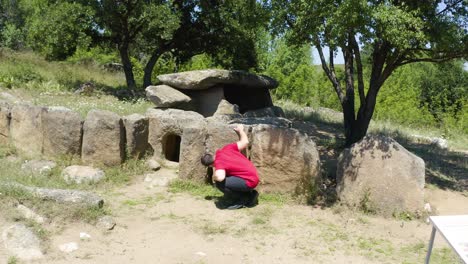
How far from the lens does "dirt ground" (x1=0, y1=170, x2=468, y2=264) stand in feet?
16.2

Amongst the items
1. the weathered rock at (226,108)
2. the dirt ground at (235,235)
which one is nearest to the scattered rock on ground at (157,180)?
the dirt ground at (235,235)

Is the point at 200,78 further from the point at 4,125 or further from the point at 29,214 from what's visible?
the point at 29,214

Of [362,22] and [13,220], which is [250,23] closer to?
[362,22]

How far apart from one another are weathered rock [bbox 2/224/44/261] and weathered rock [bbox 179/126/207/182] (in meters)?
2.69

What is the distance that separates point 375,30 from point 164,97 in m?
5.09

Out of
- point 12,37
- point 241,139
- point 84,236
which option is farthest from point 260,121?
point 12,37

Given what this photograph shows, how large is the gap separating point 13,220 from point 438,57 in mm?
7047

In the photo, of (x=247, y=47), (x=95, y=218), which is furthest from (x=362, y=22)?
(x=247, y=47)

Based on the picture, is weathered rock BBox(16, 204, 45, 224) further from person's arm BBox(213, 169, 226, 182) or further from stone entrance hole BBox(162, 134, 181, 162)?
stone entrance hole BBox(162, 134, 181, 162)

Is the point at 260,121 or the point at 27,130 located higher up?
the point at 260,121

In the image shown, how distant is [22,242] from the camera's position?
471 centimetres

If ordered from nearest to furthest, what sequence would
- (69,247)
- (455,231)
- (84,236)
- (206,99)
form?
(455,231) < (69,247) < (84,236) < (206,99)

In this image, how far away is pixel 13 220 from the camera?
5082 millimetres

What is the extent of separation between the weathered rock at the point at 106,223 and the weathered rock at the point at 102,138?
1966 mm
